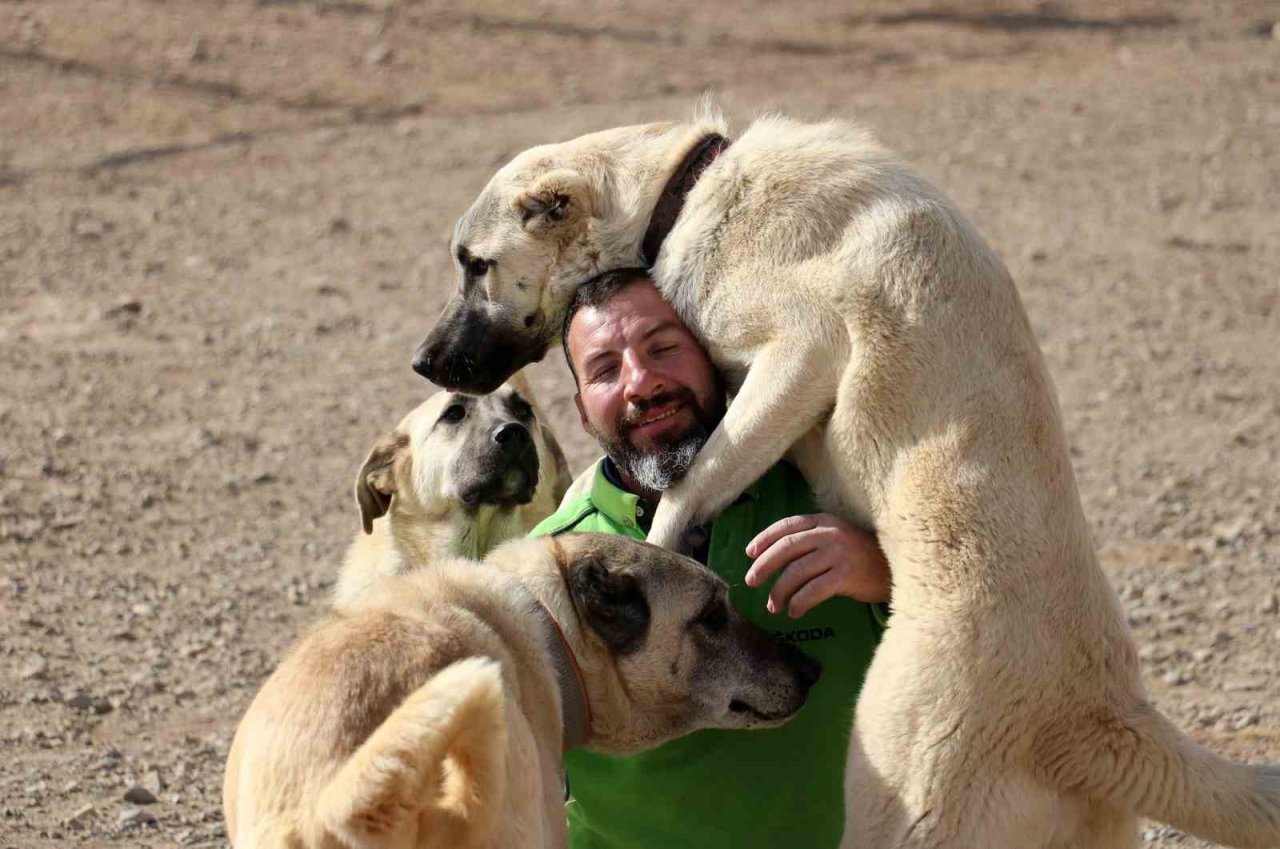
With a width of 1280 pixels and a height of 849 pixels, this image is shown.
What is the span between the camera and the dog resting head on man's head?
4.88 metres

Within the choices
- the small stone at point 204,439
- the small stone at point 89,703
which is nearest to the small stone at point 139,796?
the small stone at point 89,703

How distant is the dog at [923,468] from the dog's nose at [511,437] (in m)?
0.92

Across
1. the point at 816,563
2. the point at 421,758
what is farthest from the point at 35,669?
the point at 421,758

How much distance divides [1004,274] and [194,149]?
9.56 m

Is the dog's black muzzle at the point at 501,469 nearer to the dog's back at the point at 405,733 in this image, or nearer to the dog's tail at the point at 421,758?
the dog's back at the point at 405,733

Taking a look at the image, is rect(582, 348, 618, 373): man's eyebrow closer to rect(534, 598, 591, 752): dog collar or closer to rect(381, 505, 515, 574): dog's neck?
rect(534, 598, 591, 752): dog collar

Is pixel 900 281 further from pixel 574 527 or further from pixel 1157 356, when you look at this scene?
pixel 1157 356

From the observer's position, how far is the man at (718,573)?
4203 mm

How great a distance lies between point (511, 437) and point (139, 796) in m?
1.52

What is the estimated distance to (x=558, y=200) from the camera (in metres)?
4.89

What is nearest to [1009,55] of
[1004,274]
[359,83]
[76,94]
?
[359,83]

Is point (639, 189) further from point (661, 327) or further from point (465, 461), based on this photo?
point (465, 461)

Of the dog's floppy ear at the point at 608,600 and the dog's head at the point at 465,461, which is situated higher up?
the dog's floppy ear at the point at 608,600

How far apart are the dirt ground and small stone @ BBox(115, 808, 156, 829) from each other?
1cm
